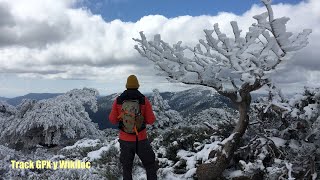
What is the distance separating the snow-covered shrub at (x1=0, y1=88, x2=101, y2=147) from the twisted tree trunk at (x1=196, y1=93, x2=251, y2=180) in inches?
413

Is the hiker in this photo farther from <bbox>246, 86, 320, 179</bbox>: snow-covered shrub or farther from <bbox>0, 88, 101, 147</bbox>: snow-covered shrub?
<bbox>0, 88, 101, 147</bbox>: snow-covered shrub

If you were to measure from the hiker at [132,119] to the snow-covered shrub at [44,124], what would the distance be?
34.2ft

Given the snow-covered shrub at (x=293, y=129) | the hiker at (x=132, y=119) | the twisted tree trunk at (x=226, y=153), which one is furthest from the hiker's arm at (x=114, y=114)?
the snow-covered shrub at (x=293, y=129)

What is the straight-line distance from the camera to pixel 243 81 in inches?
316

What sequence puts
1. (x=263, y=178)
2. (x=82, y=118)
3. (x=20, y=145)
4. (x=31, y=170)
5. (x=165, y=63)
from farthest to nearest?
(x=82, y=118)
(x=20, y=145)
(x=31, y=170)
(x=165, y=63)
(x=263, y=178)

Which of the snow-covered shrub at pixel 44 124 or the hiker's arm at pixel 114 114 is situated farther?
the snow-covered shrub at pixel 44 124

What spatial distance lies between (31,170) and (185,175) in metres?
3.70

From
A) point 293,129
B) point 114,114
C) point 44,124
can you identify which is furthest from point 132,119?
point 44,124

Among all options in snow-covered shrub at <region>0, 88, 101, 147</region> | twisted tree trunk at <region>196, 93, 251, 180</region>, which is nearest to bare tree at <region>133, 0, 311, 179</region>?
twisted tree trunk at <region>196, 93, 251, 180</region>

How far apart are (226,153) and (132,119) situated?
7.31 feet

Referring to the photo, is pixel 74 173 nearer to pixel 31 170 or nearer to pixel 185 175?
pixel 31 170

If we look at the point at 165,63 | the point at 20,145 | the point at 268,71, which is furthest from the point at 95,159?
the point at 20,145

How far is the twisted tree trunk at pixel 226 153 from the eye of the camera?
26.5ft

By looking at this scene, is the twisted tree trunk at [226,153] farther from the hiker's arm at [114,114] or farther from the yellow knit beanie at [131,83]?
the yellow knit beanie at [131,83]
